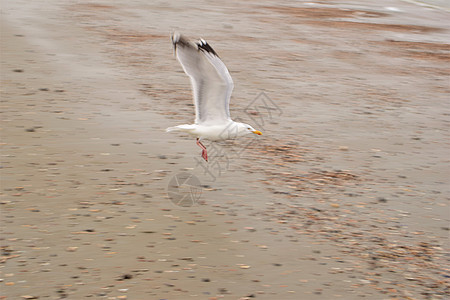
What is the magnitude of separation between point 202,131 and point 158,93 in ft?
11.8

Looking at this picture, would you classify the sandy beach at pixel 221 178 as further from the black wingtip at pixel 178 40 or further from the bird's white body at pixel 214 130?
the black wingtip at pixel 178 40

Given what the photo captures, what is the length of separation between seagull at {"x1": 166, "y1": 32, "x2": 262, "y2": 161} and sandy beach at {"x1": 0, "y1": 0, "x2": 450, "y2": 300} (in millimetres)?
617

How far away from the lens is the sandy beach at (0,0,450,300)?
5055mm

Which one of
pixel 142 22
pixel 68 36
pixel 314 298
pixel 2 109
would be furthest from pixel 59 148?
pixel 142 22

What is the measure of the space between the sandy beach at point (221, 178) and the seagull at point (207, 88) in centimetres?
62

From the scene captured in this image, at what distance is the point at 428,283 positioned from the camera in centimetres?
526

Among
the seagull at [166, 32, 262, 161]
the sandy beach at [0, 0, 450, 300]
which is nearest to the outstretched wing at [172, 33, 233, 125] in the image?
the seagull at [166, 32, 262, 161]

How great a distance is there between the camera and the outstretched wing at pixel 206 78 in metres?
5.86

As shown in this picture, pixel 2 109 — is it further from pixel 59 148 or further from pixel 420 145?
pixel 420 145

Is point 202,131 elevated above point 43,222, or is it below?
above

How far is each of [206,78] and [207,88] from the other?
0.10 metres

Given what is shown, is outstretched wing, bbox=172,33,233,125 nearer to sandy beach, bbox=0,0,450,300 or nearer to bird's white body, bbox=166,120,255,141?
bird's white body, bbox=166,120,255,141

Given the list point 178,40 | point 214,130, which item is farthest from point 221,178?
point 178,40

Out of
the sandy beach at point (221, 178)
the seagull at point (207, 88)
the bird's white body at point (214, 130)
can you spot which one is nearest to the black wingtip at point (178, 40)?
the seagull at point (207, 88)
